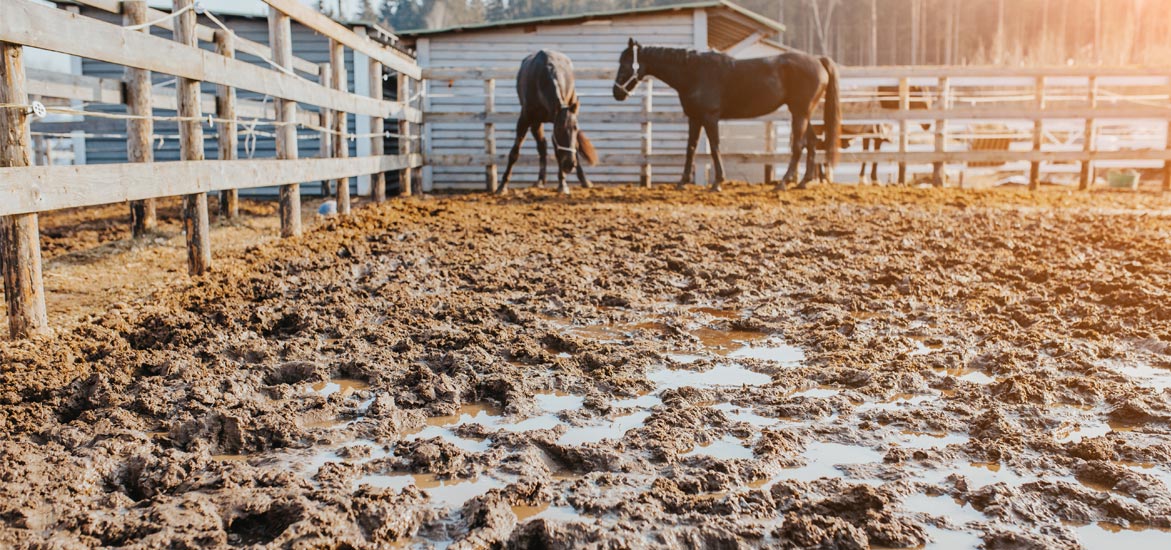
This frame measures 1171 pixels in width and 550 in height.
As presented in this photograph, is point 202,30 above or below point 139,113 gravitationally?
above

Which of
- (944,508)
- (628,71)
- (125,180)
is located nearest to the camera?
(944,508)

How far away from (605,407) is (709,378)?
0.54 metres

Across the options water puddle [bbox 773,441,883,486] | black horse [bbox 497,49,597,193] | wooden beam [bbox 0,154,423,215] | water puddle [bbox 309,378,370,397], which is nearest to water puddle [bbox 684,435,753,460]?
water puddle [bbox 773,441,883,486]

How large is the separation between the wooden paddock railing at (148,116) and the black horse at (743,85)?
3.96m

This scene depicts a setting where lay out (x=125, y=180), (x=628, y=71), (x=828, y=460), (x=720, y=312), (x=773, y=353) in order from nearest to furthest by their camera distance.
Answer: (x=828, y=460)
(x=773, y=353)
(x=125, y=180)
(x=720, y=312)
(x=628, y=71)

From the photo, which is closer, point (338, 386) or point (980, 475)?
point (980, 475)

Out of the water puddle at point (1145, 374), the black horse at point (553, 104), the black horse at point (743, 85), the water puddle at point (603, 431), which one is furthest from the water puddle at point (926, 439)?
the black horse at point (743, 85)

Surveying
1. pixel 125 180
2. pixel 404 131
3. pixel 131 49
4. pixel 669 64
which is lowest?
pixel 125 180

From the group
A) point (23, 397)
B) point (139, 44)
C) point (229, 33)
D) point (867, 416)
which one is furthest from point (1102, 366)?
point (229, 33)

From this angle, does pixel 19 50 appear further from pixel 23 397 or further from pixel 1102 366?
pixel 1102 366

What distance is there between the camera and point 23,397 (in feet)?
9.26

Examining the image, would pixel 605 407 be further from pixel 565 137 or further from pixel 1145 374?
pixel 565 137

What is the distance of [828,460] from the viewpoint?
2465mm

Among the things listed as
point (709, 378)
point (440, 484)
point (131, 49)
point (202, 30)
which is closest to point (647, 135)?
point (202, 30)
